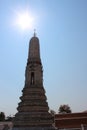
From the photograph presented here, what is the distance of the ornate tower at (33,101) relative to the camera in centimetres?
1970

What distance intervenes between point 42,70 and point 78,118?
7.17 meters

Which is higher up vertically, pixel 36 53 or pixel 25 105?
pixel 36 53

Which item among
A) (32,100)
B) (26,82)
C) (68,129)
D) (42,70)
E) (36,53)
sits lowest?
(68,129)

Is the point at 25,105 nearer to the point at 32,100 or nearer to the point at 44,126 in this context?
the point at 32,100

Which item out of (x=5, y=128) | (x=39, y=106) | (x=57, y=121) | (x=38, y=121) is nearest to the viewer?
(x=38, y=121)

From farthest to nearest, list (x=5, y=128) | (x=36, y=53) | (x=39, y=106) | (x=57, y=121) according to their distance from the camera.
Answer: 1. (x=5, y=128)
2. (x=36, y=53)
3. (x=57, y=121)
4. (x=39, y=106)

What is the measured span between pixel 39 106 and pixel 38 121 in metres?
1.87

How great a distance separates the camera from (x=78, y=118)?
22078 millimetres

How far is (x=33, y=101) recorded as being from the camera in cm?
2136

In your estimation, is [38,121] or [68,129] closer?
[38,121]

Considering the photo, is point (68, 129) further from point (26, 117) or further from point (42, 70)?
point (42, 70)

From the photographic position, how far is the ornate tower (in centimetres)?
1970

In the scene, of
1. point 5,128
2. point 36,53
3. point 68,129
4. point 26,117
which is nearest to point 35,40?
point 36,53


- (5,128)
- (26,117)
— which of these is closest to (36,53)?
(26,117)
